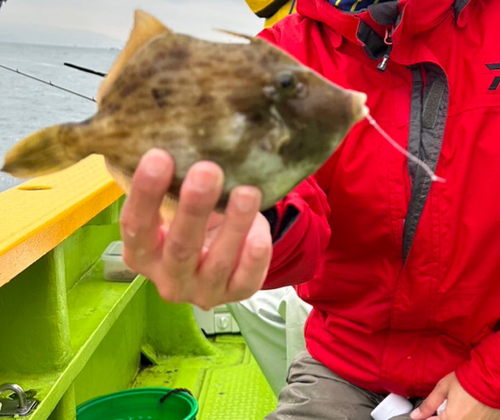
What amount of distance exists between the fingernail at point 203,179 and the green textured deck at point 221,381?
2240 mm

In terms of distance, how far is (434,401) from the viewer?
5.58 ft

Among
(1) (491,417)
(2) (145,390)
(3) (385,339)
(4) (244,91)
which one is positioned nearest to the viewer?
(4) (244,91)

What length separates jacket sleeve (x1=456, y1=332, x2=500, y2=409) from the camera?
5.31ft

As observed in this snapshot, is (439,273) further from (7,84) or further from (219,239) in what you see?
(7,84)

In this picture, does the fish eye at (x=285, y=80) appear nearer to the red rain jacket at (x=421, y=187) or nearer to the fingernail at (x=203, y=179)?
the fingernail at (x=203, y=179)

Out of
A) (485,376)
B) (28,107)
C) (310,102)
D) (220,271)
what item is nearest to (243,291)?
(220,271)

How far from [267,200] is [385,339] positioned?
0.97 metres

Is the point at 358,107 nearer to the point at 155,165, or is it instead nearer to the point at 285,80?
the point at 285,80

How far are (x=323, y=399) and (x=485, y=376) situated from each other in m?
0.43

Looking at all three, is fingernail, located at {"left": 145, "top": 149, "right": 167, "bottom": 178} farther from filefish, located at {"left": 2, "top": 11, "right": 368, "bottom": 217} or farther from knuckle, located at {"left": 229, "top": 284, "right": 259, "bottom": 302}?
knuckle, located at {"left": 229, "top": 284, "right": 259, "bottom": 302}

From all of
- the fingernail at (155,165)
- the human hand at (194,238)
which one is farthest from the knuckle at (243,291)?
the fingernail at (155,165)

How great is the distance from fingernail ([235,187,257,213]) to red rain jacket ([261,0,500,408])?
64cm

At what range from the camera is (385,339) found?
1791 mm

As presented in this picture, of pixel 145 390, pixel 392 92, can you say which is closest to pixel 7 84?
pixel 145 390
